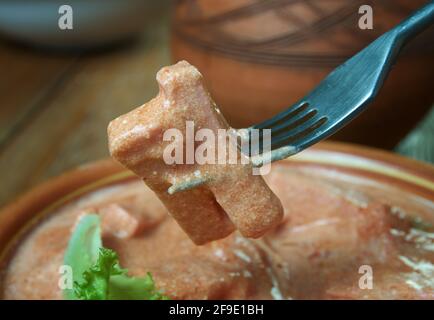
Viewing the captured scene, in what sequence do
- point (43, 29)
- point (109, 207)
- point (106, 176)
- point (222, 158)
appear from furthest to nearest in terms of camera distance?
1. point (43, 29)
2. point (106, 176)
3. point (109, 207)
4. point (222, 158)

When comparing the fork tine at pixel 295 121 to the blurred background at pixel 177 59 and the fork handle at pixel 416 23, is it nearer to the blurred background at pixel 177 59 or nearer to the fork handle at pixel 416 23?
the fork handle at pixel 416 23

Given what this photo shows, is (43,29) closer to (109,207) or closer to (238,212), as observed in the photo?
(109,207)

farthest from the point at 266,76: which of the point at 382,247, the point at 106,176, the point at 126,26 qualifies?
the point at 126,26

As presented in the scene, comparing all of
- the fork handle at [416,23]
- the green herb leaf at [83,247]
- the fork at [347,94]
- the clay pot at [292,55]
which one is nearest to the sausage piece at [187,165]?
the fork at [347,94]

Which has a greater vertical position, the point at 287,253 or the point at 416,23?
the point at 416,23

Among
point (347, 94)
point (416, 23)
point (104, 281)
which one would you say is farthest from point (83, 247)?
point (416, 23)

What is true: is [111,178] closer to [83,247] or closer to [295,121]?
[83,247]
